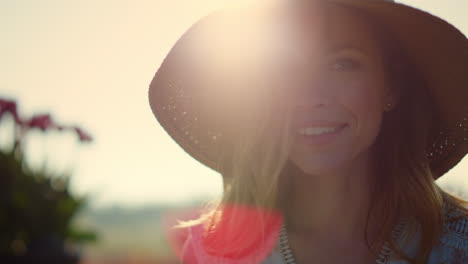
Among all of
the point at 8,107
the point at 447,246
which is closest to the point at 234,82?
the point at 447,246

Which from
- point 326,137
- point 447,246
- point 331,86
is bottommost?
point 447,246

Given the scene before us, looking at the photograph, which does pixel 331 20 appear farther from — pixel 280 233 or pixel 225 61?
pixel 280 233

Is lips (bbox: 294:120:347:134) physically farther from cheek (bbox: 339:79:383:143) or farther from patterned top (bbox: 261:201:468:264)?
patterned top (bbox: 261:201:468:264)

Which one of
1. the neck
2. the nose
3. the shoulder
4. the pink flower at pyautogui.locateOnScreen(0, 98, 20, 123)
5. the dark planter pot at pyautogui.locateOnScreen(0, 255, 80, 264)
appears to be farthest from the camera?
the neck

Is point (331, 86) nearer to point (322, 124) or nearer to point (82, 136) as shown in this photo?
point (322, 124)

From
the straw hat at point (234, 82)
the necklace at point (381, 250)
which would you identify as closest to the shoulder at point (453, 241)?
the necklace at point (381, 250)

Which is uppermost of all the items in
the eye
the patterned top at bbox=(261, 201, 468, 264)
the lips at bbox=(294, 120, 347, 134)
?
the eye

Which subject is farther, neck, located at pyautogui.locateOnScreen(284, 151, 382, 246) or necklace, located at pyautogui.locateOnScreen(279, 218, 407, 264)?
neck, located at pyautogui.locateOnScreen(284, 151, 382, 246)

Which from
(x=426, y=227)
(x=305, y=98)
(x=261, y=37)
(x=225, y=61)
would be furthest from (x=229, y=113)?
(x=426, y=227)

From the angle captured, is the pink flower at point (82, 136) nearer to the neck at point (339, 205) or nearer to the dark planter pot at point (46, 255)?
the dark planter pot at point (46, 255)

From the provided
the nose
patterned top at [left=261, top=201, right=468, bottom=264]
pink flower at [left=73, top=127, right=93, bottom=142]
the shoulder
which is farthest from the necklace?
pink flower at [left=73, top=127, right=93, bottom=142]

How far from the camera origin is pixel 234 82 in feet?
9.64

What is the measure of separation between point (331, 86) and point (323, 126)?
0.18 m

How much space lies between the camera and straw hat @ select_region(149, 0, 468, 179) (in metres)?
2.56
